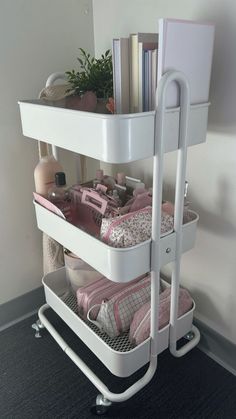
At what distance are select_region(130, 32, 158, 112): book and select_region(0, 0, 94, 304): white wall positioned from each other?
1.68 ft

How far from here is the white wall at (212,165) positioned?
→ 0.92m

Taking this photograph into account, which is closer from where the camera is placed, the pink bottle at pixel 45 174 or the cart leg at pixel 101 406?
the cart leg at pixel 101 406

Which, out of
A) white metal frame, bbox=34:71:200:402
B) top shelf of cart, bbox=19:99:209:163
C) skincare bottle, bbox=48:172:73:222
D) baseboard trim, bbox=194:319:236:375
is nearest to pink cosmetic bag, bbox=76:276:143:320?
white metal frame, bbox=34:71:200:402

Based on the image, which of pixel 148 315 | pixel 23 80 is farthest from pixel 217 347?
pixel 23 80

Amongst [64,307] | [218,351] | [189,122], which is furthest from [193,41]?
[218,351]

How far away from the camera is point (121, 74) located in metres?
0.81

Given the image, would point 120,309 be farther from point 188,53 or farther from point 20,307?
point 188,53

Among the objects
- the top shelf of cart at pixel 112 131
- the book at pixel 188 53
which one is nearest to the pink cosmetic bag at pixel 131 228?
the top shelf of cart at pixel 112 131

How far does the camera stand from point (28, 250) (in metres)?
1.36

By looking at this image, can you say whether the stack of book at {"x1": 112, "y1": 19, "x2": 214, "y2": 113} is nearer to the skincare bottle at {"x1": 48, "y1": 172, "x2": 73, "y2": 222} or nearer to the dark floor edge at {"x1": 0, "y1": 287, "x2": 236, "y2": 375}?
the skincare bottle at {"x1": 48, "y1": 172, "x2": 73, "y2": 222}

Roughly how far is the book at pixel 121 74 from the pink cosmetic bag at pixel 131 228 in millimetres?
276

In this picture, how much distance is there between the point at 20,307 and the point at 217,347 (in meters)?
0.81

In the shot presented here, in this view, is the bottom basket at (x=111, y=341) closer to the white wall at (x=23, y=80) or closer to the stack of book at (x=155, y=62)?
the white wall at (x=23, y=80)

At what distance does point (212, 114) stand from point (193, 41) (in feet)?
0.86
